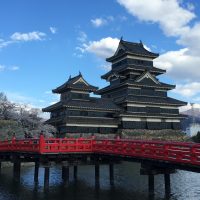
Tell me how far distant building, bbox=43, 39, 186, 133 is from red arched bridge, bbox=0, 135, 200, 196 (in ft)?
73.3

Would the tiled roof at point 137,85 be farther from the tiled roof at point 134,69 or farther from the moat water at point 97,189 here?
the moat water at point 97,189

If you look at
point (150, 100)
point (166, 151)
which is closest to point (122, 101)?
point (150, 100)

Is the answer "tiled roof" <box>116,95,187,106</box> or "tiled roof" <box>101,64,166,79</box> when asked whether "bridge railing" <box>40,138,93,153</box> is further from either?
"tiled roof" <box>101,64,166,79</box>

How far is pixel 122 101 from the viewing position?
58.2 m

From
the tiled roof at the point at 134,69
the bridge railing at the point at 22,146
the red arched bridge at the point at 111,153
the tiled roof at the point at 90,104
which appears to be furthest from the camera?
the tiled roof at the point at 134,69

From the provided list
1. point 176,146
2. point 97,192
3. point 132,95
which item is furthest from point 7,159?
point 132,95

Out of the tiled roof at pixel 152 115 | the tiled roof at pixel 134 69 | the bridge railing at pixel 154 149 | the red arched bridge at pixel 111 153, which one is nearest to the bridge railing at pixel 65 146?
the red arched bridge at pixel 111 153

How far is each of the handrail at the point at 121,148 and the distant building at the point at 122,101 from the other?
75.1 ft

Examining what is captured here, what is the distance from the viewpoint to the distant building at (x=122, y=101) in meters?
55.1

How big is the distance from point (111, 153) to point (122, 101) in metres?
32.9

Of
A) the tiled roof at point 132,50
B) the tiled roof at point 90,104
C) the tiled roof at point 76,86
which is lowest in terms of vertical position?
the tiled roof at point 90,104

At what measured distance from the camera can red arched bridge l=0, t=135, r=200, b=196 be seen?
770 inches

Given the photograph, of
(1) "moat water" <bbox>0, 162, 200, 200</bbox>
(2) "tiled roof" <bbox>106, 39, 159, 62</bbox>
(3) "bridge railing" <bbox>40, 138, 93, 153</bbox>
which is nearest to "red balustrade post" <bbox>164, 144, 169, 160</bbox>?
(1) "moat water" <bbox>0, 162, 200, 200</bbox>

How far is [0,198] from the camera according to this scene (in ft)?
79.2
